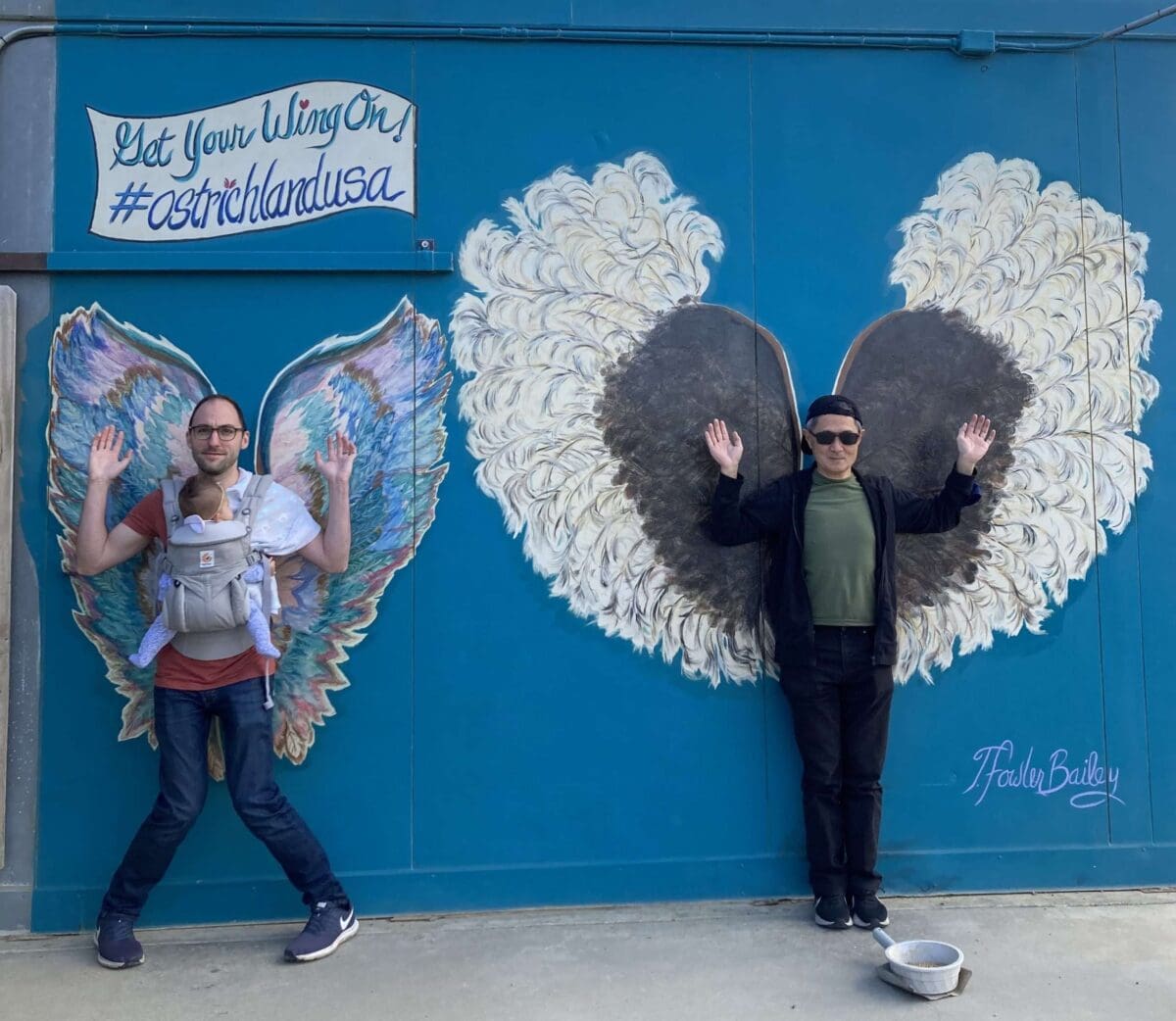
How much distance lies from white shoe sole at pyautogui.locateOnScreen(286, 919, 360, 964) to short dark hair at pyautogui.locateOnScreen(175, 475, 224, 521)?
159cm

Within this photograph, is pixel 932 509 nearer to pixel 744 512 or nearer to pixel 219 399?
pixel 744 512

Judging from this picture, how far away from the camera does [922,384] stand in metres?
4.25

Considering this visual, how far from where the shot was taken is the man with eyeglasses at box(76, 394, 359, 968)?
11.8 ft

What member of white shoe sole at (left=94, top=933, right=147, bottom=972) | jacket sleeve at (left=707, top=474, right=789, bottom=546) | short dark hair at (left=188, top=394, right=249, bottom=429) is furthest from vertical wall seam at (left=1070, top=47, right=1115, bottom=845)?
white shoe sole at (left=94, top=933, right=147, bottom=972)

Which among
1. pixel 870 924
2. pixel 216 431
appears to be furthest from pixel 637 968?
pixel 216 431

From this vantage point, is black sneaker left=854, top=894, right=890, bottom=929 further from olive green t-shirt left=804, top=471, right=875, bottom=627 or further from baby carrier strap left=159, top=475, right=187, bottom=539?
baby carrier strap left=159, top=475, right=187, bottom=539

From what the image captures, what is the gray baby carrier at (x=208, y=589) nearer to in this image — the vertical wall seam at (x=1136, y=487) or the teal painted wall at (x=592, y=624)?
the teal painted wall at (x=592, y=624)

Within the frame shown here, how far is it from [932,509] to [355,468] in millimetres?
2306

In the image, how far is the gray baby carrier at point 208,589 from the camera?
139 inches

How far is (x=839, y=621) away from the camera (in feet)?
12.7

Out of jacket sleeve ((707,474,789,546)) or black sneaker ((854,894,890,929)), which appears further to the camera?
jacket sleeve ((707,474,789,546))

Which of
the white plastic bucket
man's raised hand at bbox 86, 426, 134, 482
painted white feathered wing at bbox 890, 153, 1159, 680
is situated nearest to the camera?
the white plastic bucket
